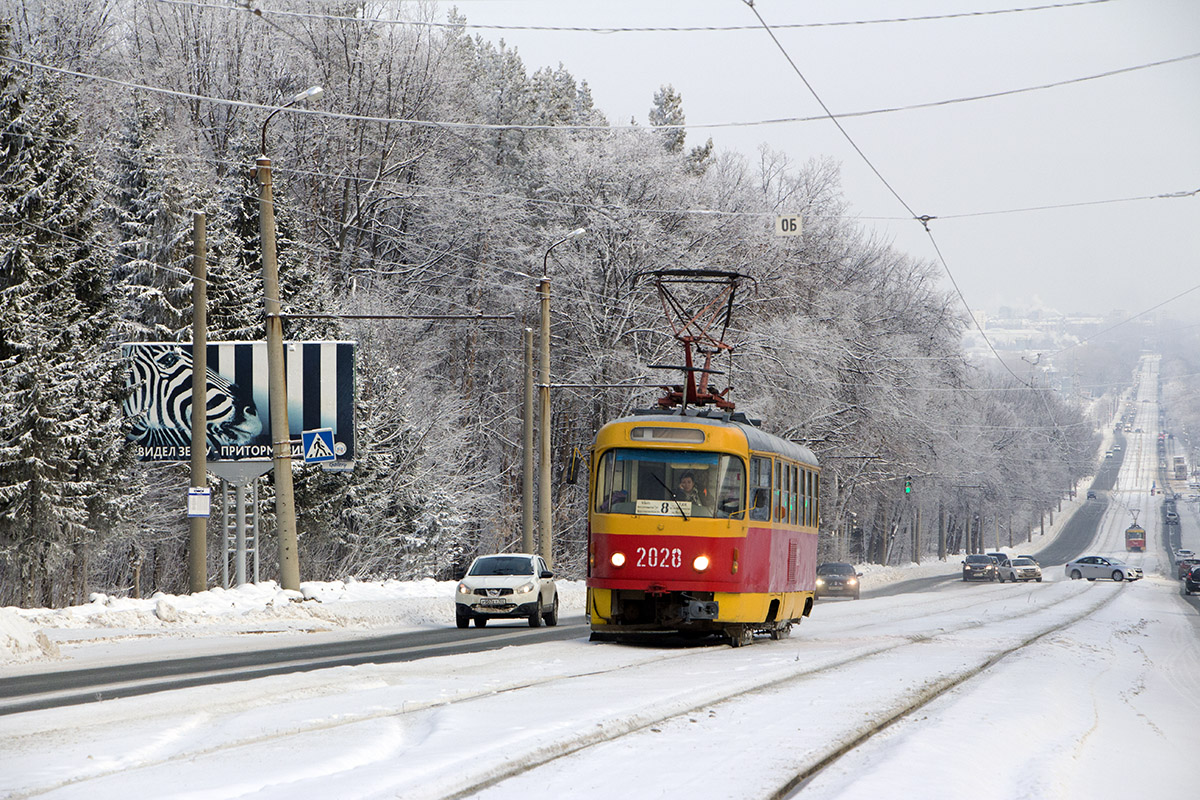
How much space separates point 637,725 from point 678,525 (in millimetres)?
8837

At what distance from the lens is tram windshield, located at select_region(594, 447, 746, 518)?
19.1 m

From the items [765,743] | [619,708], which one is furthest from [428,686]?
[765,743]

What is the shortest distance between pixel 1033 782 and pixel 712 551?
10344 millimetres

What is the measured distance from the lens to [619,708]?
1118cm

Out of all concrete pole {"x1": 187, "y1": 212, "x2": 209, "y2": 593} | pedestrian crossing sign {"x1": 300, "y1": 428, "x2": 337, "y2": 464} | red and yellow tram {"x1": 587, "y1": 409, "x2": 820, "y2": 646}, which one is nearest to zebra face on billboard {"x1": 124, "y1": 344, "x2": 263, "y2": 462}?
pedestrian crossing sign {"x1": 300, "y1": 428, "x2": 337, "y2": 464}

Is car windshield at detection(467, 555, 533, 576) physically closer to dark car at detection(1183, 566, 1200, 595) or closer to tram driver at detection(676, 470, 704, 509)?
tram driver at detection(676, 470, 704, 509)

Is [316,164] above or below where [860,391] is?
above

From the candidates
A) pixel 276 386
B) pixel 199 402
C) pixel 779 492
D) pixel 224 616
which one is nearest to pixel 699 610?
pixel 779 492

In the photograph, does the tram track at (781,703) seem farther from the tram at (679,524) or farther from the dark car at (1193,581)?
the dark car at (1193,581)

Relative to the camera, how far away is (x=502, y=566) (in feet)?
90.8

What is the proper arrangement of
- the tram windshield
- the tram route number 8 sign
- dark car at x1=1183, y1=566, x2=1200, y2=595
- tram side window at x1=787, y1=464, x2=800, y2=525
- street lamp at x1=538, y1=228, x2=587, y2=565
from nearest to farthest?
1. the tram windshield
2. tram side window at x1=787, y1=464, x2=800, y2=525
3. the tram route number 8 sign
4. street lamp at x1=538, y1=228, x2=587, y2=565
5. dark car at x1=1183, y1=566, x2=1200, y2=595

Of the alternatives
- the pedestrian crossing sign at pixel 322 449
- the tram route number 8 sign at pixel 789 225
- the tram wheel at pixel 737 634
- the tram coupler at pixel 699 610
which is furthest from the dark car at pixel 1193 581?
the tram coupler at pixel 699 610

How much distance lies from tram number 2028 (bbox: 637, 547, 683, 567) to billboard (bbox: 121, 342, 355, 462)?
17017 mm

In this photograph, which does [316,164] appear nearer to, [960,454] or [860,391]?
[860,391]
